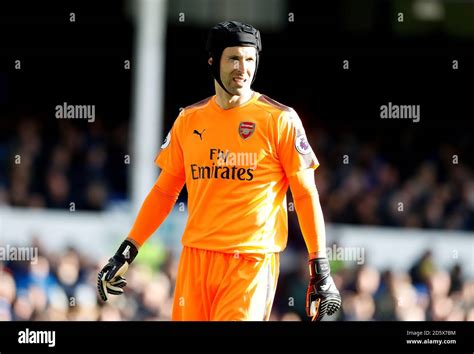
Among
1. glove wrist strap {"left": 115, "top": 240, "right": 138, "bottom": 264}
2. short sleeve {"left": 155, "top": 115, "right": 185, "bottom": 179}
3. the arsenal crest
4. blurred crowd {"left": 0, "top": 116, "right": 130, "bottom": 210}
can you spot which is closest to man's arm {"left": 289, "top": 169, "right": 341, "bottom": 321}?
the arsenal crest

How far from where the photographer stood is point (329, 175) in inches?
518

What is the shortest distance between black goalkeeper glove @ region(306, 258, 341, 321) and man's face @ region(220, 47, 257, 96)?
1.04 metres

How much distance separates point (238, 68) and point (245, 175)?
590 mm

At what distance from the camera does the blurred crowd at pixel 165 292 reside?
10672 mm

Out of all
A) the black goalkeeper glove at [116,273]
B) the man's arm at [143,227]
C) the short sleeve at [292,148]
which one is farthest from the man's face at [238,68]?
the black goalkeeper glove at [116,273]

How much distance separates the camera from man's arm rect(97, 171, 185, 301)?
6523 millimetres

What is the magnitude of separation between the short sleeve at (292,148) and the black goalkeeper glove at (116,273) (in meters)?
1.09
